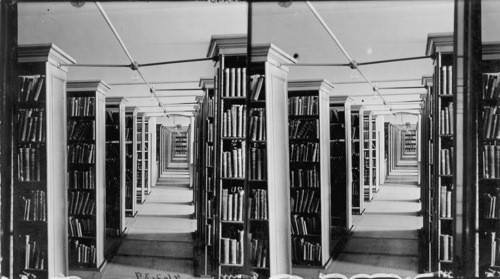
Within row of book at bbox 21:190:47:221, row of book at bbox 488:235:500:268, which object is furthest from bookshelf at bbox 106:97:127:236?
row of book at bbox 488:235:500:268

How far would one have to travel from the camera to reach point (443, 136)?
268cm

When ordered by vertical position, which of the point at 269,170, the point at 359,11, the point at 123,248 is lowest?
the point at 123,248

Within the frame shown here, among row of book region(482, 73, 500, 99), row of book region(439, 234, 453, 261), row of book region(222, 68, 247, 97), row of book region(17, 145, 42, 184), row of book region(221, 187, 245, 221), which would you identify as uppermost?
row of book region(222, 68, 247, 97)

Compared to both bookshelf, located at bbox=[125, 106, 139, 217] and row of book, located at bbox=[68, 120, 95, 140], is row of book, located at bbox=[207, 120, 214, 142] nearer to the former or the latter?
bookshelf, located at bbox=[125, 106, 139, 217]

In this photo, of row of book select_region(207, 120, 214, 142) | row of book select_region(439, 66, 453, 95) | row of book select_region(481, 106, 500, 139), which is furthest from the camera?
row of book select_region(207, 120, 214, 142)

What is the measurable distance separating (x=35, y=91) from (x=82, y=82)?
0.33 meters

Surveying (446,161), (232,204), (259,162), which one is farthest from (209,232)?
(446,161)

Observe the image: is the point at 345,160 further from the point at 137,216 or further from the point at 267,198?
the point at 137,216

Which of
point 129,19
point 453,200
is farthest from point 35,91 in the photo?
point 453,200

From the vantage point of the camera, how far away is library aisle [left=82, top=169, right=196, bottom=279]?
10.0 feet

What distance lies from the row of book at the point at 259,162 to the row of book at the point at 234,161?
9.9 inches

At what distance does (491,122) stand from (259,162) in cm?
146

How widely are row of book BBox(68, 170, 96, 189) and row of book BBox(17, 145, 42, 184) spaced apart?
21 centimetres

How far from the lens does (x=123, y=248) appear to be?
10.3 feet
